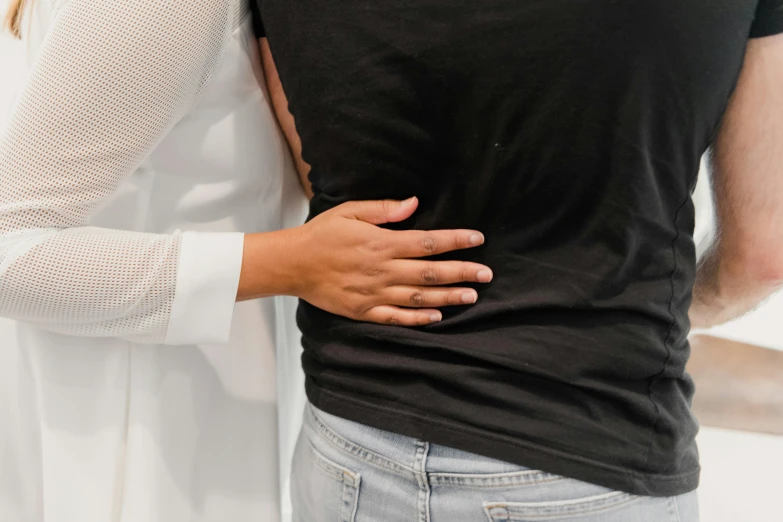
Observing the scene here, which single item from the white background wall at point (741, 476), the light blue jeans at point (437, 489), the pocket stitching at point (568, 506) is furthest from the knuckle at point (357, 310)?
the white background wall at point (741, 476)

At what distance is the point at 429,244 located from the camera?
0.58 meters

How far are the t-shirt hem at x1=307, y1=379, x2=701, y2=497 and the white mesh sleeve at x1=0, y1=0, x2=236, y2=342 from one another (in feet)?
0.79

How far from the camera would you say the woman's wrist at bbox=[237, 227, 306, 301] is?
63 cm

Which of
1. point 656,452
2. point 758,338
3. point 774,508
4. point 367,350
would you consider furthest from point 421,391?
point 774,508

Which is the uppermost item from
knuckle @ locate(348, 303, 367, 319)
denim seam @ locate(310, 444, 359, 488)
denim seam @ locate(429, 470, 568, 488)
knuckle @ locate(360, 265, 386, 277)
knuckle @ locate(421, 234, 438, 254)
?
knuckle @ locate(421, 234, 438, 254)

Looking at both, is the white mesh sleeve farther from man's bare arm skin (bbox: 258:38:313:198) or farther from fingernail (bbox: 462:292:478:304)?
fingernail (bbox: 462:292:478:304)

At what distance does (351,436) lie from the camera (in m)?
0.62

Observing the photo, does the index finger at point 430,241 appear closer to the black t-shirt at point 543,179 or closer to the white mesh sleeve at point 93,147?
the black t-shirt at point 543,179

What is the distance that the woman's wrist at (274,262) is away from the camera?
629 millimetres

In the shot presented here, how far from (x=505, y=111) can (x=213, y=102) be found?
0.32 m

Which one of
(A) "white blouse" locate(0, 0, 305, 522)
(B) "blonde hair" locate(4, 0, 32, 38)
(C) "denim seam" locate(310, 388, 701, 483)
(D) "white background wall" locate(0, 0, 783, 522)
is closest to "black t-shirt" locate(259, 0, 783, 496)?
(C) "denim seam" locate(310, 388, 701, 483)

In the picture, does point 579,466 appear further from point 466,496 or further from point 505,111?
point 505,111

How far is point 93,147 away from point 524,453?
17.5 inches

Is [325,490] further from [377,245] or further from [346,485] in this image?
[377,245]
